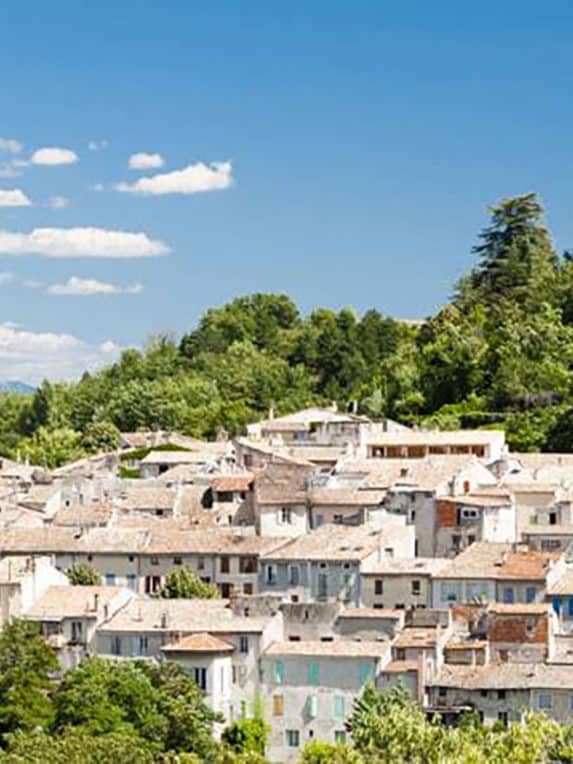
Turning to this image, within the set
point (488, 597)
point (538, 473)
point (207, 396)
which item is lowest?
point (488, 597)

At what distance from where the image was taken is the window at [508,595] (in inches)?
2063

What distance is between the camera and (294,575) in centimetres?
5509

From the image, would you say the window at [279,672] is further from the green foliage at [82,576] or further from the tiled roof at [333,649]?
the green foliage at [82,576]

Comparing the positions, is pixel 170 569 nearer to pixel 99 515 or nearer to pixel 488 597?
pixel 99 515

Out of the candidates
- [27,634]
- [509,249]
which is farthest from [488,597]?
[509,249]

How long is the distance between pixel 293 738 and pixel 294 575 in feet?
20.1

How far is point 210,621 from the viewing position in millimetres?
52031

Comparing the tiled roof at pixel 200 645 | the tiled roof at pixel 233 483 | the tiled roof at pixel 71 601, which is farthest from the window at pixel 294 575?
the tiled roof at pixel 233 483

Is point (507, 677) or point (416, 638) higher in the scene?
point (416, 638)

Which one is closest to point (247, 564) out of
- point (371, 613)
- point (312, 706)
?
point (371, 613)

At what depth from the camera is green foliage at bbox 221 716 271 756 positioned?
4938cm

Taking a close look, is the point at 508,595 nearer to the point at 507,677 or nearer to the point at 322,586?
the point at 507,677

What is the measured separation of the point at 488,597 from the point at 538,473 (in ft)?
39.0

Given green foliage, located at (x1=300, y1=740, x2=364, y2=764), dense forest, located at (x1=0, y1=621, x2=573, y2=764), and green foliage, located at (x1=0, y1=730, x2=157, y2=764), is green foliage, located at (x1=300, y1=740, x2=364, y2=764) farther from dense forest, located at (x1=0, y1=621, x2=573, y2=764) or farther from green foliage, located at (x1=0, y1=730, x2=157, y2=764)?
green foliage, located at (x1=0, y1=730, x2=157, y2=764)
